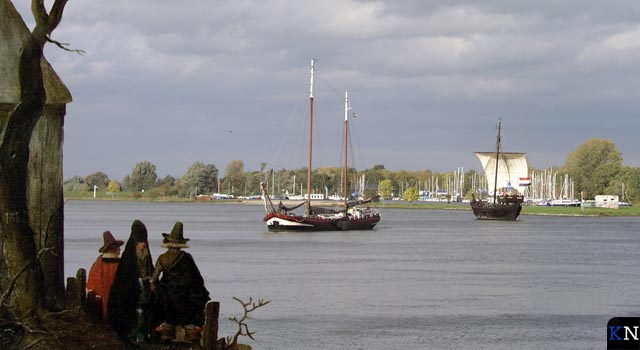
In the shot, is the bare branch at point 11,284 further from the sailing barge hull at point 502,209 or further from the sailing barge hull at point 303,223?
the sailing barge hull at point 502,209

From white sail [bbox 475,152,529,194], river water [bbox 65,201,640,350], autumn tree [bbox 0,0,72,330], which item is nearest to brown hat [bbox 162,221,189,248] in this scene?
autumn tree [bbox 0,0,72,330]

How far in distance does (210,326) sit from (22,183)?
221cm

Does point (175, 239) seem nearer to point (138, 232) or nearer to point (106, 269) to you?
point (138, 232)

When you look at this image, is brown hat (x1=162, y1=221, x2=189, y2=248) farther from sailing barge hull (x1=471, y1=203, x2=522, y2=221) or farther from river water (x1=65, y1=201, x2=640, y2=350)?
sailing barge hull (x1=471, y1=203, x2=522, y2=221)

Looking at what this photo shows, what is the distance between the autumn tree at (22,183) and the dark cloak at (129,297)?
84cm

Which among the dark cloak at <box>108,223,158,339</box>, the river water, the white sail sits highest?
the white sail

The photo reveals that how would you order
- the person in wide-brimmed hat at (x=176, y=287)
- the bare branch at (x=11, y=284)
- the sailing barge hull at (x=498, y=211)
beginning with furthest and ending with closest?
the sailing barge hull at (x=498, y=211)
the person in wide-brimmed hat at (x=176, y=287)
the bare branch at (x=11, y=284)

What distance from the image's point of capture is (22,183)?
9469mm

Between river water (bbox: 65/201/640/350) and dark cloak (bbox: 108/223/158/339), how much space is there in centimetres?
1114

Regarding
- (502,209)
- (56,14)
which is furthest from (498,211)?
(56,14)

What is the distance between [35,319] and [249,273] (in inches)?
1217

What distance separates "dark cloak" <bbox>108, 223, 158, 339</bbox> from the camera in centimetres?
1023

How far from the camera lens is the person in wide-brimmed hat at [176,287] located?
10.3 meters

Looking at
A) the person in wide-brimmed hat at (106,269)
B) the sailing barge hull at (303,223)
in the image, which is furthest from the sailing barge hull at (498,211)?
the person in wide-brimmed hat at (106,269)
